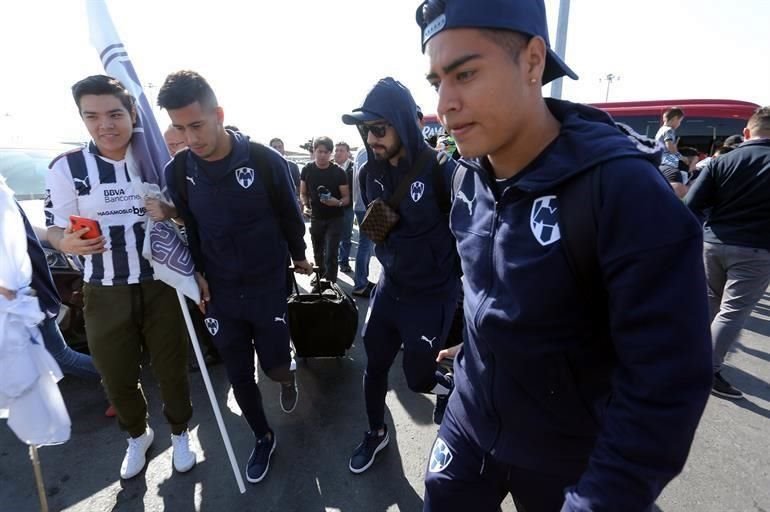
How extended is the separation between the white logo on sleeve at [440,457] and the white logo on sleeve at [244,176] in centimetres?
164

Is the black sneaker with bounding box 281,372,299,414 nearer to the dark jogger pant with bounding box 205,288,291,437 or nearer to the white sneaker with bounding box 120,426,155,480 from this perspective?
the dark jogger pant with bounding box 205,288,291,437

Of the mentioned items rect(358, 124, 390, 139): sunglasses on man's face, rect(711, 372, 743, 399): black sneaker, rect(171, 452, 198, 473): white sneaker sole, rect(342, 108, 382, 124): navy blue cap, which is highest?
rect(342, 108, 382, 124): navy blue cap

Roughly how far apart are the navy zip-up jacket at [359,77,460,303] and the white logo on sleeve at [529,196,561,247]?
1.24 meters

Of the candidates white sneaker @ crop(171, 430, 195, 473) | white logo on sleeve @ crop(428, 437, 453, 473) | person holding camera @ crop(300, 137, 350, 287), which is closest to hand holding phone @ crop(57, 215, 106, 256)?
white sneaker @ crop(171, 430, 195, 473)

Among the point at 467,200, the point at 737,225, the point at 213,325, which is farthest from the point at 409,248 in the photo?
the point at 737,225

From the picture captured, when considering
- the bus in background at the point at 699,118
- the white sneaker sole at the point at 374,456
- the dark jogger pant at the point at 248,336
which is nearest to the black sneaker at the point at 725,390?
the white sneaker sole at the point at 374,456

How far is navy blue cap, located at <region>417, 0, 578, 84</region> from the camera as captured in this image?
964mm

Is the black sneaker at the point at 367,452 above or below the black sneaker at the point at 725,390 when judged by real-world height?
above

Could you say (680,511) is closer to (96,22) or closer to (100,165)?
(100,165)

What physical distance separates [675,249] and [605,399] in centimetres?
51

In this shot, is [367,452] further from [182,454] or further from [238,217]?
[238,217]

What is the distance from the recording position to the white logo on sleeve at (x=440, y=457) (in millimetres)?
1351

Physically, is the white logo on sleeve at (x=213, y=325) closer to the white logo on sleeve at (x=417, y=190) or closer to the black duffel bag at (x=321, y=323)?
the black duffel bag at (x=321, y=323)

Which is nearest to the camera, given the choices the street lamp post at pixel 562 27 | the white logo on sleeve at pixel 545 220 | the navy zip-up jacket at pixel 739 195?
the white logo on sleeve at pixel 545 220
